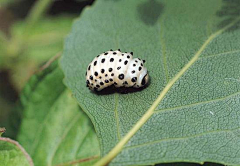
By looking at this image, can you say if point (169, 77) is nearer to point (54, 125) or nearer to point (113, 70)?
point (113, 70)

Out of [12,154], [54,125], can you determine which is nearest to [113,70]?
[54,125]

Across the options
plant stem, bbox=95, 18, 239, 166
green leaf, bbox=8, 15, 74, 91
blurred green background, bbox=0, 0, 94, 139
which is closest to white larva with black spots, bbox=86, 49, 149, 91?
plant stem, bbox=95, 18, 239, 166

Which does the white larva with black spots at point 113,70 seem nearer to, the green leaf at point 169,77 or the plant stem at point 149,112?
the green leaf at point 169,77

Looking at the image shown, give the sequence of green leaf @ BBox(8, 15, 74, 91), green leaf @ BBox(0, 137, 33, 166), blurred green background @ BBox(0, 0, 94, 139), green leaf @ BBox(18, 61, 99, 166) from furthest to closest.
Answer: green leaf @ BBox(8, 15, 74, 91) → blurred green background @ BBox(0, 0, 94, 139) → green leaf @ BBox(18, 61, 99, 166) → green leaf @ BBox(0, 137, 33, 166)

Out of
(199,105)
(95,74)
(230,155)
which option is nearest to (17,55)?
(95,74)

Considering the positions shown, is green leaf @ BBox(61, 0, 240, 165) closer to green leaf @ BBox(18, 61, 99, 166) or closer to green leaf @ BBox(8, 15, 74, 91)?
green leaf @ BBox(18, 61, 99, 166)

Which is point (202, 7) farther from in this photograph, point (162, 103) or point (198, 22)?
point (162, 103)
